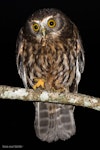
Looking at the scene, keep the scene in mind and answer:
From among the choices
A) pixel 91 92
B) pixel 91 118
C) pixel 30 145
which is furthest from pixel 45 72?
pixel 91 92

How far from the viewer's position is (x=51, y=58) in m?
3.98

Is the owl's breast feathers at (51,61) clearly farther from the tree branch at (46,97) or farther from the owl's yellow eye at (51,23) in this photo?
the tree branch at (46,97)

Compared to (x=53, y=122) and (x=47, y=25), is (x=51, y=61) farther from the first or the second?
(x=53, y=122)

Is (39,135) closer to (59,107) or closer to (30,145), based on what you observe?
(59,107)

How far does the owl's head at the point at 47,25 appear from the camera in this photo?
3967 mm

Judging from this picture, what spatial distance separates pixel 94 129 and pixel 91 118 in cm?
50

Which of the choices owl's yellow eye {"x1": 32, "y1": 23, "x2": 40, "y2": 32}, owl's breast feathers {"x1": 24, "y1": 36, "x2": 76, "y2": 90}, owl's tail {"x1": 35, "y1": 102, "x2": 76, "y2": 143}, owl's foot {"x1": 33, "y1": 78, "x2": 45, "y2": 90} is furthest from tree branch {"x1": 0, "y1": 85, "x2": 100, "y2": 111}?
owl's yellow eye {"x1": 32, "y1": 23, "x2": 40, "y2": 32}

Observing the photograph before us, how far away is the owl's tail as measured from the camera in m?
4.05

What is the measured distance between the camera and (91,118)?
36.3 feet

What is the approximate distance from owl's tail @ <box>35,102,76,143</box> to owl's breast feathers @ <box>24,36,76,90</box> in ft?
1.19

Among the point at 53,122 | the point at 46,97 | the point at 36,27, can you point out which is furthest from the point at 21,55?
the point at 46,97

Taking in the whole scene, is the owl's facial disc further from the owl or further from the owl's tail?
the owl's tail

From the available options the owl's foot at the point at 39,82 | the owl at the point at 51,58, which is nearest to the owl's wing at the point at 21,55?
the owl at the point at 51,58

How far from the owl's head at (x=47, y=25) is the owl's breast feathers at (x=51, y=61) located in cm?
10
